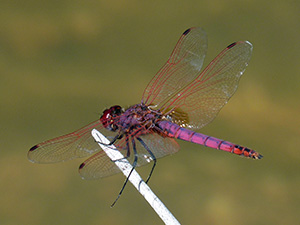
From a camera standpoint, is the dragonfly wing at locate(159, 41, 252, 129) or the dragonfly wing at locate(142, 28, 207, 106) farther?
the dragonfly wing at locate(142, 28, 207, 106)

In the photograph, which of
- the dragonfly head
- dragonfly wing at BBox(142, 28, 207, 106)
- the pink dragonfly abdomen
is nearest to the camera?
the pink dragonfly abdomen

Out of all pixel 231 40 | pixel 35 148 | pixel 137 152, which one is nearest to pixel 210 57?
pixel 231 40

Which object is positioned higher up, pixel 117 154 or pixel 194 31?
pixel 194 31

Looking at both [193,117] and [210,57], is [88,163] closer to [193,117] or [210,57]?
[193,117]

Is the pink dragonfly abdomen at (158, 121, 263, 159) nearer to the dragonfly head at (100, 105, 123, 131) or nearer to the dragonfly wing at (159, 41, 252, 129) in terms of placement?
the dragonfly wing at (159, 41, 252, 129)

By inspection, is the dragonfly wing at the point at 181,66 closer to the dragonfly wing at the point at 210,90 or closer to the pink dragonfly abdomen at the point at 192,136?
the dragonfly wing at the point at 210,90

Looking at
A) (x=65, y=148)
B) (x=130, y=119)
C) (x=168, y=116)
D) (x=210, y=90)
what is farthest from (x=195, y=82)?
(x=65, y=148)

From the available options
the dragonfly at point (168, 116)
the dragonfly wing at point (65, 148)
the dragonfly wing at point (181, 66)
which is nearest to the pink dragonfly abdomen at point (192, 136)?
the dragonfly at point (168, 116)

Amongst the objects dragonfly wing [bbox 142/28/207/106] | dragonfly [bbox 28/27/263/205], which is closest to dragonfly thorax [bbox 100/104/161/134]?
dragonfly [bbox 28/27/263/205]
